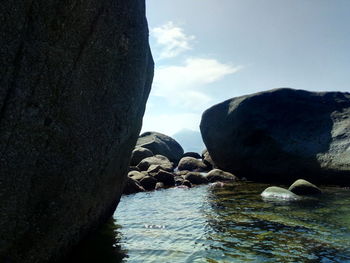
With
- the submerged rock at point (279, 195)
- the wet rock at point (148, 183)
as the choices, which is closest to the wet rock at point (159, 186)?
the wet rock at point (148, 183)

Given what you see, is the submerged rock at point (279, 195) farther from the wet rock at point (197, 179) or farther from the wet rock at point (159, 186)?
the wet rock at point (159, 186)

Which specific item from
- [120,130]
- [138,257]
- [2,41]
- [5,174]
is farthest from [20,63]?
[138,257]

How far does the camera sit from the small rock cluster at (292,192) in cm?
1705

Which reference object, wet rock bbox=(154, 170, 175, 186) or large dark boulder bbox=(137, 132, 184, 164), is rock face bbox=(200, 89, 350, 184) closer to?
wet rock bbox=(154, 170, 175, 186)

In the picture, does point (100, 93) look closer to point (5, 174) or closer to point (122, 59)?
point (122, 59)

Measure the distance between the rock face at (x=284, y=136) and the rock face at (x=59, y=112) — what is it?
1759 centimetres

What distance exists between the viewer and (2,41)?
5.20 metres

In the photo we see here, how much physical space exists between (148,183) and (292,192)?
10.4m

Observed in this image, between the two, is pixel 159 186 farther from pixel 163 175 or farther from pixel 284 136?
pixel 284 136

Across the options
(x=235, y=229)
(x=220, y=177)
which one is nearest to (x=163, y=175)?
(x=220, y=177)

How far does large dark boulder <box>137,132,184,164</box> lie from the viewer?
42.6 m

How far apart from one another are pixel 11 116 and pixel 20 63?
964 millimetres

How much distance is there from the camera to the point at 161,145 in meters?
43.8

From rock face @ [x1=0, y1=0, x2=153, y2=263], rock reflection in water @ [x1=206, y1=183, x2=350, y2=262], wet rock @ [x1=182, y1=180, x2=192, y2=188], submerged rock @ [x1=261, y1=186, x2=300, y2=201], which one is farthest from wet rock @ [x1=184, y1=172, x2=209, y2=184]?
rock face @ [x1=0, y1=0, x2=153, y2=263]
